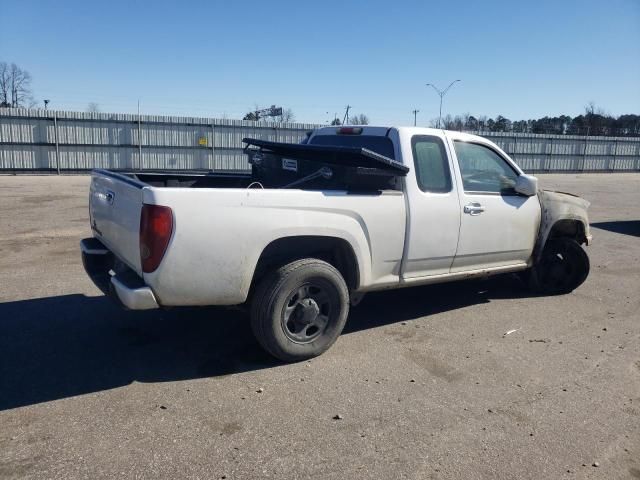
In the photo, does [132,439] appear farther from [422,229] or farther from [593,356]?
[593,356]

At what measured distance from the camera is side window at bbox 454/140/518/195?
533cm

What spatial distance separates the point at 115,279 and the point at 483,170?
147 inches

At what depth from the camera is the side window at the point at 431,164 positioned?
16.1ft

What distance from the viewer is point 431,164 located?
5047 millimetres

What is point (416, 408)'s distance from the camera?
12.0 feet

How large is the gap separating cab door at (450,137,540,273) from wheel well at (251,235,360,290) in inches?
49.8

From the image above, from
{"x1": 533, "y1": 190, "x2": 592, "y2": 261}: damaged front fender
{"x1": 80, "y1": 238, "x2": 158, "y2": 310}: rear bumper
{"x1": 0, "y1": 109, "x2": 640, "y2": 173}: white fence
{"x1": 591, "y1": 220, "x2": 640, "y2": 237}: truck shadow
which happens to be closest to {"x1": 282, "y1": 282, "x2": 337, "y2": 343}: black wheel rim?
{"x1": 80, "y1": 238, "x2": 158, "y2": 310}: rear bumper

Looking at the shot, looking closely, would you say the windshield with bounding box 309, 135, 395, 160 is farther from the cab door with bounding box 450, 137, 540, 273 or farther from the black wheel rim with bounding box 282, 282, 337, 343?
the black wheel rim with bounding box 282, 282, 337, 343

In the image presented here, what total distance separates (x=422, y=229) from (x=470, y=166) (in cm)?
108

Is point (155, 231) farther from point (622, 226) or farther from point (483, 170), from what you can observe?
point (622, 226)

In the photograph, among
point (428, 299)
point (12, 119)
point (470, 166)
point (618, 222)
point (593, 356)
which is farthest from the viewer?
point (12, 119)

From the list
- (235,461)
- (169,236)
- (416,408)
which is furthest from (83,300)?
(416,408)

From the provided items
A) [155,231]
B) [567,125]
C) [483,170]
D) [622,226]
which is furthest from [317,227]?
[567,125]

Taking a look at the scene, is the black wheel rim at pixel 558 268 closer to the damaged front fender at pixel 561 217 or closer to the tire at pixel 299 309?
the damaged front fender at pixel 561 217
